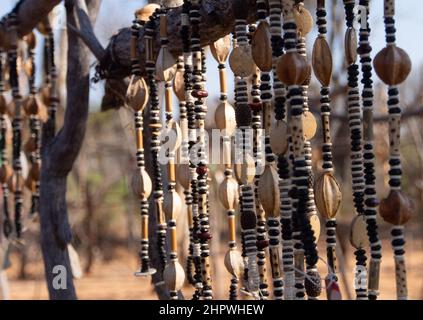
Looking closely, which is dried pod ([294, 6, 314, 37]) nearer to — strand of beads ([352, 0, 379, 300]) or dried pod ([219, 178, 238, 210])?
strand of beads ([352, 0, 379, 300])

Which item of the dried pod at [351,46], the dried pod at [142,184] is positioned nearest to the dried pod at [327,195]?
the dried pod at [351,46]

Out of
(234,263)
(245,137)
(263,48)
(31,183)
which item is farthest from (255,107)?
(31,183)

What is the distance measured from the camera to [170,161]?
1646 millimetres

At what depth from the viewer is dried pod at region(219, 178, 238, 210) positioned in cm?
156

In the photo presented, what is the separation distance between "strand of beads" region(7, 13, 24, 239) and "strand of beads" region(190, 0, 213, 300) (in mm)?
1016

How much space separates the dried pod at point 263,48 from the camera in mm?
1233

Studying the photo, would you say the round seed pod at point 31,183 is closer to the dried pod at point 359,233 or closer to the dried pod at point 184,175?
the dried pod at point 184,175

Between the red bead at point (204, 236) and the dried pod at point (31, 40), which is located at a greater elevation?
the dried pod at point (31, 40)

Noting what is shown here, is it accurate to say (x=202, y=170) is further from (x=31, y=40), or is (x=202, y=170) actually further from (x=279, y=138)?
(x=31, y=40)

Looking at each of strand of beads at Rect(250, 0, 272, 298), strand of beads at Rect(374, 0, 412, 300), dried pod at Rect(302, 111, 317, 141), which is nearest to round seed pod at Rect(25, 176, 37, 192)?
strand of beads at Rect(250, 0, 272, 298)

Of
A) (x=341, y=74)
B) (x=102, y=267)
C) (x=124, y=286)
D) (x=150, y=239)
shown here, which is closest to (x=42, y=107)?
(x=150, y=239)
